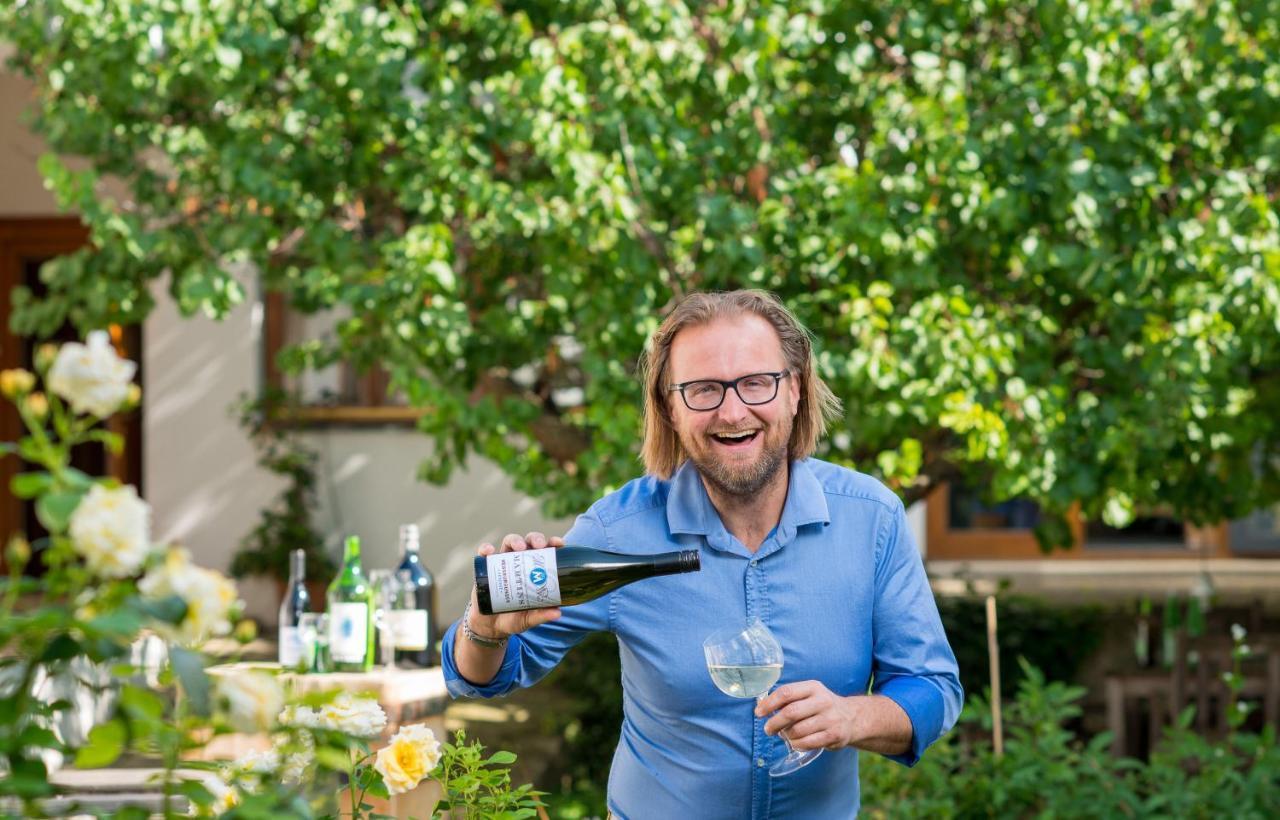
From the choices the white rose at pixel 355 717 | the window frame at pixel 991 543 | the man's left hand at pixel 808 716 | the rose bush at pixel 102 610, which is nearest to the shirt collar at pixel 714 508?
the man's left hand at pixel 808 716

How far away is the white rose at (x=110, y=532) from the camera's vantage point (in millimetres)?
966

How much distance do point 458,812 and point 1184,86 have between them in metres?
3.91

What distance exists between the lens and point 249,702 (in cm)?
103

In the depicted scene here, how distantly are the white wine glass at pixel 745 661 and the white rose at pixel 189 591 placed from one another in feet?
3.88

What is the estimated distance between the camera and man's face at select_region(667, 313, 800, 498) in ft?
7.29

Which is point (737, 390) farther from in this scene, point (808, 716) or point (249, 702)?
point (249, 702)

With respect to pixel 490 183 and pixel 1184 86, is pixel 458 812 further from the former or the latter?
pixel 1184 86

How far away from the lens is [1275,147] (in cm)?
478

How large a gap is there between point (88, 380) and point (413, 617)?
3133mm

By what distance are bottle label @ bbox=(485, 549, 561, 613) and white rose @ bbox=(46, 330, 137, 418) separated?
3.59 ft

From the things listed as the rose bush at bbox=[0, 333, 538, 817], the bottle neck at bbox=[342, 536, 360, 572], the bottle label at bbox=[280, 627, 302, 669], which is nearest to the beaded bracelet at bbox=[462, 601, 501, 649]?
the rose bush at bbox=[0, 333, 538, 817]

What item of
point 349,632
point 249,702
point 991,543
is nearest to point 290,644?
point 349,632

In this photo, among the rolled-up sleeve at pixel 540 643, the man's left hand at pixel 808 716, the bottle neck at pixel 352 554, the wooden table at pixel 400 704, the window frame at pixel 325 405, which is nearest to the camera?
the man's left hand at pixel 808 716

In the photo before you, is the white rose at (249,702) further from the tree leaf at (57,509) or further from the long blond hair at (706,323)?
the long blond hair at (706,323)
